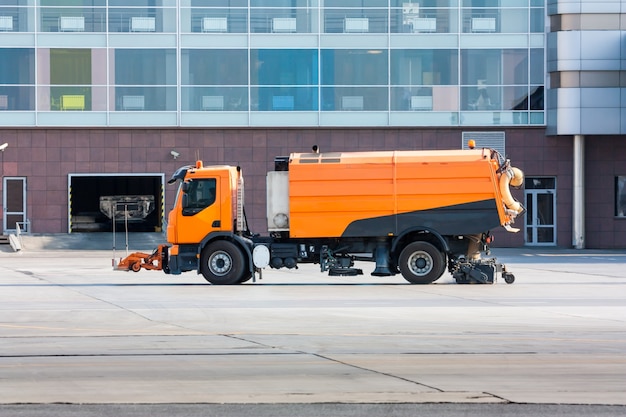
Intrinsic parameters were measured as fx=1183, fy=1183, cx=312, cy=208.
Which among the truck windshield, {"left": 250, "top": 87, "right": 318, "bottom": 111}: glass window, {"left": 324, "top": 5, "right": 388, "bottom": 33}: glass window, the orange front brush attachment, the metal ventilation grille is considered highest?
{"left": 324, "top": 5, "right": 388, "bottom": 33}: glass window

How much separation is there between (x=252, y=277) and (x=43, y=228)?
23.8 metres

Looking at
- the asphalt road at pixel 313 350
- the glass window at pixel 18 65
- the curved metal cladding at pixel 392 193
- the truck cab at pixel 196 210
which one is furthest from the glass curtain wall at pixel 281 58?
the asphalt road at pixel 313 350

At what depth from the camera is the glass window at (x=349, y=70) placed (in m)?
50.1

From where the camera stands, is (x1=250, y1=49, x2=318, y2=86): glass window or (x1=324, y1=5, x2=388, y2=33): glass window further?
(x1=324, y1=5, x2=388, y2=33): glass window

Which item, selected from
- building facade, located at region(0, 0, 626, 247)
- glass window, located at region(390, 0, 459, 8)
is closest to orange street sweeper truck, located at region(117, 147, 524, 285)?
building facade, located at region(0, 0, 626, 247)

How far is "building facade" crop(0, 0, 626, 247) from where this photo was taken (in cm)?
4956

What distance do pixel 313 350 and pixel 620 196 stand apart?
1571 inches

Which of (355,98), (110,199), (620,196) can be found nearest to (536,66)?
(620,196)

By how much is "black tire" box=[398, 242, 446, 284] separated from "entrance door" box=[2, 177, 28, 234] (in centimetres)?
2713

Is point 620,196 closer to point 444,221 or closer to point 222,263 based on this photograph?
point 444,221

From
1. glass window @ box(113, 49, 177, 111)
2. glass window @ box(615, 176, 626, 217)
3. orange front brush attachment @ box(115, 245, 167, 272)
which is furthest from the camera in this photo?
glass window @ box(615, 176, 626, 217)

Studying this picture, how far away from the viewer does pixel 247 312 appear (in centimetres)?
1945

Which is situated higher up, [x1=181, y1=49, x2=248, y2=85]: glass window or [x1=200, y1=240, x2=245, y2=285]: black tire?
[x1=181, y1=49, x2=248, y2=85]: glass window

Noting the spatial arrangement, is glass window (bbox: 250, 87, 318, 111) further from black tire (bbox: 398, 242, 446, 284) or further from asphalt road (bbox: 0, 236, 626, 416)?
asphalt road (bbox: 0, 236, 626, 416)
